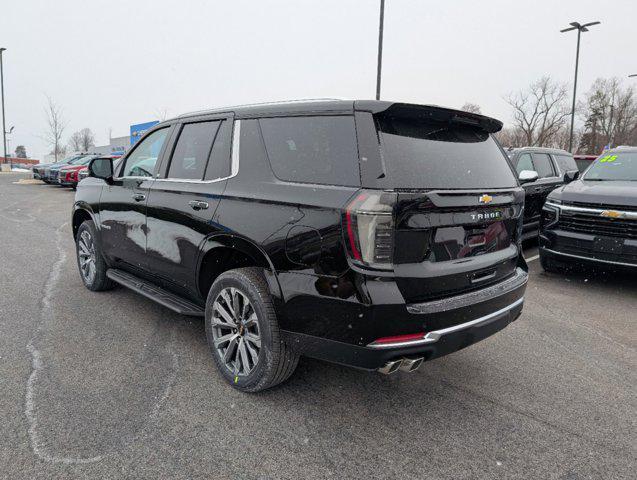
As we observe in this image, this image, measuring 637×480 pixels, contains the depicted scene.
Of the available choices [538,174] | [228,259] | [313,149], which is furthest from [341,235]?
[538,174]

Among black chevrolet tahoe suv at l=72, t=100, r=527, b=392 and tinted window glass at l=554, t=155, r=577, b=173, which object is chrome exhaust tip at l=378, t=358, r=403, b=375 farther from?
tinted window glass at l=554, t=155, r=577, b=173

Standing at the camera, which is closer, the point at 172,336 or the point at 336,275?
the point at 336,275

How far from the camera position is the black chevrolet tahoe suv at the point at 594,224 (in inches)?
207

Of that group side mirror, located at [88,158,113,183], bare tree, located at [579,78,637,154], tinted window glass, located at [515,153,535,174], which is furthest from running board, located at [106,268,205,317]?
bare tree, located at [579,78,637,154]

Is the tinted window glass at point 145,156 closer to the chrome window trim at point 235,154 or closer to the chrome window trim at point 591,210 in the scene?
the chrome window trim at point 235,154

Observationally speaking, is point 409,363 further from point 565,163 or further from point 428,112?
point 565,163

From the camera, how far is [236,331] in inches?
119

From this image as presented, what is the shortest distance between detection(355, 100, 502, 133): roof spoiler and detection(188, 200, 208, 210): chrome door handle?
4.20ft

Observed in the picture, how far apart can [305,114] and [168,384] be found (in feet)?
6.49

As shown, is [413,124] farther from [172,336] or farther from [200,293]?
[172,336]

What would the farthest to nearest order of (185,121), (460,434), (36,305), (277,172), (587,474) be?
(36,305), (185,121), (277,172), (460,434), (587,474)

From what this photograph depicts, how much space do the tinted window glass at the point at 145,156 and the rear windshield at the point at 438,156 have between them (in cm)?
230

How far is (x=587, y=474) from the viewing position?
230 cm

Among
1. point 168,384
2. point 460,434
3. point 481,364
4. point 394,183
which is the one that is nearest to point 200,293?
point 168,384
